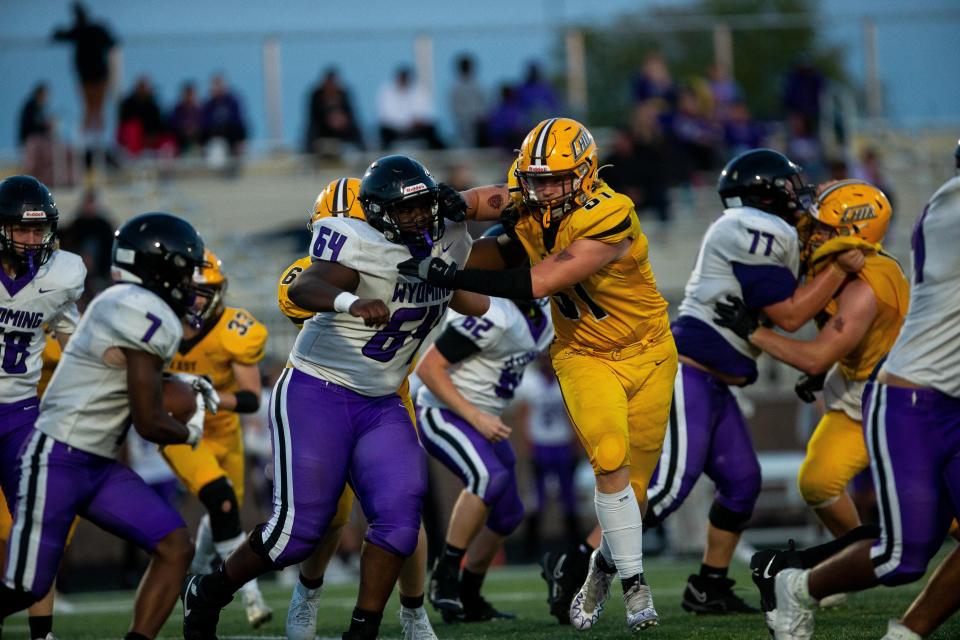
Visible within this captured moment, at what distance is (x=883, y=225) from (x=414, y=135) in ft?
35.0

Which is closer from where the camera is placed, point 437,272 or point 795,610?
point 795,610

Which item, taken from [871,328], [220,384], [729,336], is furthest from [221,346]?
[871,328]

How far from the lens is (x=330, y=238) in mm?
5406

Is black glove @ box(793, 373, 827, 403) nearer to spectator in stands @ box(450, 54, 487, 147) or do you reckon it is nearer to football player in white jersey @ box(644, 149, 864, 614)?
football player in white jersey @ box(644, 149, 864, 614)

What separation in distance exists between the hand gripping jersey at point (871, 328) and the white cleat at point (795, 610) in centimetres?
154

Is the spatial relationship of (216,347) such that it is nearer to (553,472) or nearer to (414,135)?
(553,472)

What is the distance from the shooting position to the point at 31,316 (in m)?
6.08

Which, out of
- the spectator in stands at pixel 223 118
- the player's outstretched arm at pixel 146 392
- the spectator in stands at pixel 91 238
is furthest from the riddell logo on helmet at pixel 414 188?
the spectator in stands at pixel 223 118

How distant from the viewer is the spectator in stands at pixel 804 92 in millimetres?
16344

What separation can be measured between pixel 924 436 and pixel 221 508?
3.92m

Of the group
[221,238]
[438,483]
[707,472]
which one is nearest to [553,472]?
[438,483]

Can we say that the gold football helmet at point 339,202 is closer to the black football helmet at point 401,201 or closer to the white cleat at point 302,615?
the black football helmet at point 401,201

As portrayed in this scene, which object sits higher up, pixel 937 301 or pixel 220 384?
pixel 937 301

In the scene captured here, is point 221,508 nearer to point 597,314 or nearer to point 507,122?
point 597,314
